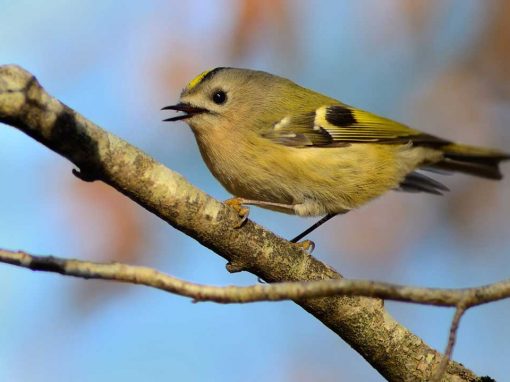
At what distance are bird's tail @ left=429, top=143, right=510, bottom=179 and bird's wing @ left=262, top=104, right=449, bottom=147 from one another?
82 mm

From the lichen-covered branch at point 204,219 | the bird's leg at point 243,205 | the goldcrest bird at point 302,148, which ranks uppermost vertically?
the goldcrest bird at point 302,148

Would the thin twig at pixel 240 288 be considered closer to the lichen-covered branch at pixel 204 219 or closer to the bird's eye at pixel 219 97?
the lichen-covered branch at pixel 204 219

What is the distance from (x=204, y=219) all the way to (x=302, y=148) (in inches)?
45.9

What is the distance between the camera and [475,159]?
10.8 ft

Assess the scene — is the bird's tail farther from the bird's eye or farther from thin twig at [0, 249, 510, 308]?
thin twig at [0, 249, 510, 308]

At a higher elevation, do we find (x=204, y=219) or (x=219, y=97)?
(x=219, y=97)

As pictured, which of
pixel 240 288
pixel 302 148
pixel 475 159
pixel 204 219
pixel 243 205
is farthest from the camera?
pixel 475 159

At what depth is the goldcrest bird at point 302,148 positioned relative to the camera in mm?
2842

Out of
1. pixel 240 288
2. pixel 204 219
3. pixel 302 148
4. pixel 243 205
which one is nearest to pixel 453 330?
pixel 240 288

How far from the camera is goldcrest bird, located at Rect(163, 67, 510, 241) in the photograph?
2.84m

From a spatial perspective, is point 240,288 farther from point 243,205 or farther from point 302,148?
point 302,148

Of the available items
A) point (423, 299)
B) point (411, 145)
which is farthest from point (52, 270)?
point (411, 145)

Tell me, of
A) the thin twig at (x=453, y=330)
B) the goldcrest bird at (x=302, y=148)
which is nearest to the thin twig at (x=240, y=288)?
the thin twig at (x=453, y=330)

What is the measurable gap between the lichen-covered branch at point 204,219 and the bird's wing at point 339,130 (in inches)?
34.2
